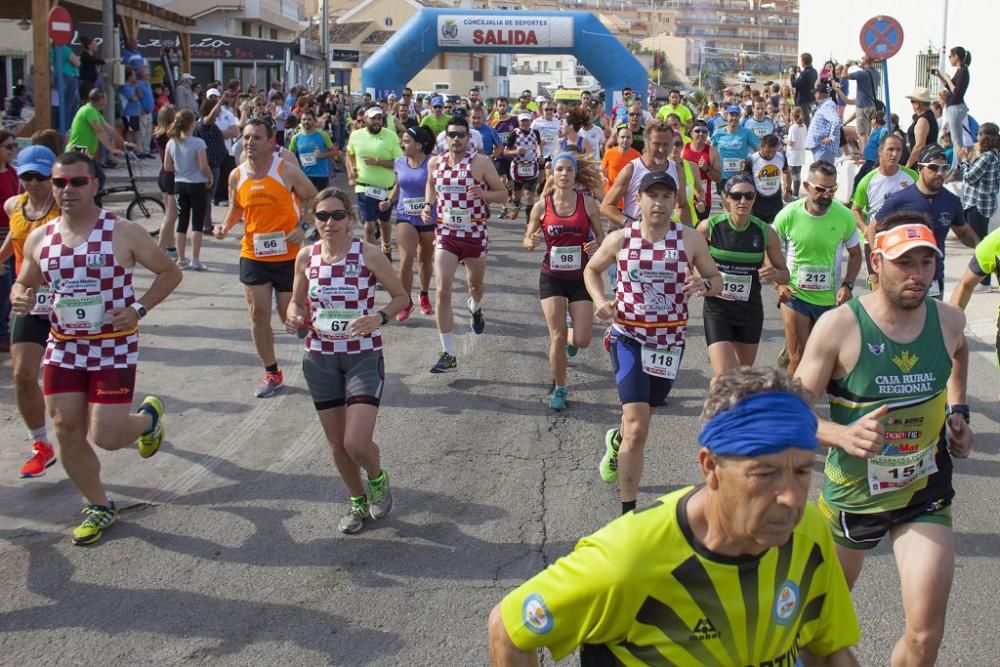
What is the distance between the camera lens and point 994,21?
1959 centimetres

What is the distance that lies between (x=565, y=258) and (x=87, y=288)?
139 inches

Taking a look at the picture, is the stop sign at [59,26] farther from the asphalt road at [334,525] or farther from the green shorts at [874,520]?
the green shorts at [874,520]

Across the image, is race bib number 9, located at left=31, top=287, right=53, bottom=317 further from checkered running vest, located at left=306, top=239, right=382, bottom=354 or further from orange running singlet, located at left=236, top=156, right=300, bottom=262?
orange running singlet, located at left=236, top=156, right=300, bottom=262

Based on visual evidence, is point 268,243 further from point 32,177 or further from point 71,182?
point 71,182

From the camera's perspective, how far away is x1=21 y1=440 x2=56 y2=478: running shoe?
6832 mm

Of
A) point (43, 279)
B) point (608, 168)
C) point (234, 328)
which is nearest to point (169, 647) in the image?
point (43, 279)

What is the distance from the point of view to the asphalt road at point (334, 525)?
485cm

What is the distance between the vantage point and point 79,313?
5836mm

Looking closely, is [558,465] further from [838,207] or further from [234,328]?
[234,328]

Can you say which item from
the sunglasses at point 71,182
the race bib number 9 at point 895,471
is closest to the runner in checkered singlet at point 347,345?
the sunglasses at point 71,182

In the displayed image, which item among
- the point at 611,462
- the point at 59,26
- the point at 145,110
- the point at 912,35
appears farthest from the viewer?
the point at 912,35

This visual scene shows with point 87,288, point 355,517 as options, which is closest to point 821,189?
point 355,517

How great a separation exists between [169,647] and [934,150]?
22.7 ft

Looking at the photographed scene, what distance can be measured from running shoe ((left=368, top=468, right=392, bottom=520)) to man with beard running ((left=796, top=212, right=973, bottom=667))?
2.74m
